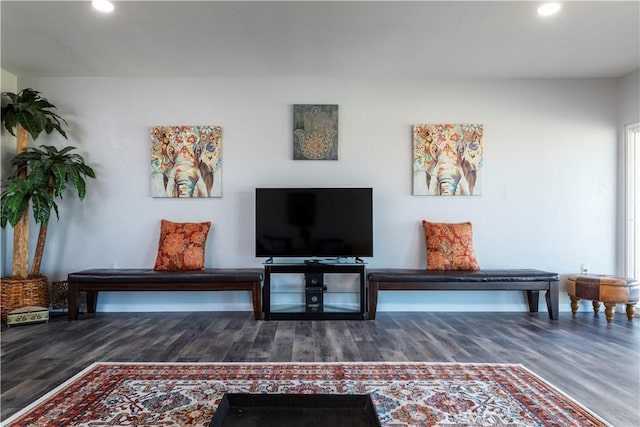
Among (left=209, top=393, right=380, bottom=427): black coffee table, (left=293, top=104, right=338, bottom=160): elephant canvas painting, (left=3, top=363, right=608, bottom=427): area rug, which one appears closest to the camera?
(left=209, top=393, right=380, bottom=427): black coffee table

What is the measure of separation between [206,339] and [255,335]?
0.41 meters

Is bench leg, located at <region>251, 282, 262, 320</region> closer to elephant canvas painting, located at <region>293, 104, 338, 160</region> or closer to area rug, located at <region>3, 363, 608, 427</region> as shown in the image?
area rug, located at <region>3, 363, 608, 427</region>

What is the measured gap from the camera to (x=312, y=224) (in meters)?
3.97

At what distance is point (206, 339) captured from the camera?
3.13m

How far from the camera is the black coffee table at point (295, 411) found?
140 centimetres

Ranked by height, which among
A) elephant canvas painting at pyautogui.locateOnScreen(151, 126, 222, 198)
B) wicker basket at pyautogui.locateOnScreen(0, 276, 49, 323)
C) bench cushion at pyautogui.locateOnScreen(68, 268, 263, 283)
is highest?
elephant canvas painting at pyautogui.locateOnScreen(151, 126, 222, 198)

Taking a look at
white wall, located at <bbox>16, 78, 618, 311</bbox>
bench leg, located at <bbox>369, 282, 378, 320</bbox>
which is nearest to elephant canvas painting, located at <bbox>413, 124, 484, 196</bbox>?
white wall, located at <bbox>16, 78, 618, 311</bbox>

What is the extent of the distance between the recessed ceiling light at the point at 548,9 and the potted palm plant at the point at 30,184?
14.7ft

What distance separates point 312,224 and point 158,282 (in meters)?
1.66

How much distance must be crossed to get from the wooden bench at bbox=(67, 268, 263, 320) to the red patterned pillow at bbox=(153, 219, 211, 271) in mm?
209

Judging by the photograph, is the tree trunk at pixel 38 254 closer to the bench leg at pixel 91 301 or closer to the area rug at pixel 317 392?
the bench leg at pixel 91 301

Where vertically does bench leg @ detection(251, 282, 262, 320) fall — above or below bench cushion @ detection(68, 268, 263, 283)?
below

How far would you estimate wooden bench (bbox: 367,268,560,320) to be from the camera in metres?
3.68

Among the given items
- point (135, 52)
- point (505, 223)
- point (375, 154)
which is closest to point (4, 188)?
point (135, 52)
